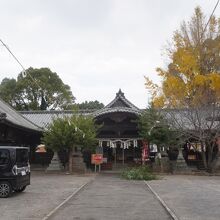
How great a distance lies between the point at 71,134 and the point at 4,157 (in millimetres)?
12940

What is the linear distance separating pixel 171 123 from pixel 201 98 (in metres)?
3.01

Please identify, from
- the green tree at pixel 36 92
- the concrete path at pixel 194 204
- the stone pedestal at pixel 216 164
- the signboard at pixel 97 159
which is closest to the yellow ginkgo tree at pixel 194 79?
the stone pedestal at pixel 216 164

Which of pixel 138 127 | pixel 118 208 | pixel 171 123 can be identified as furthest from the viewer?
pixel 138 127

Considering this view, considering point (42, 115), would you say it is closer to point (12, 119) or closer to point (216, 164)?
point (12, 119)

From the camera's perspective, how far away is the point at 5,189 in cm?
1395

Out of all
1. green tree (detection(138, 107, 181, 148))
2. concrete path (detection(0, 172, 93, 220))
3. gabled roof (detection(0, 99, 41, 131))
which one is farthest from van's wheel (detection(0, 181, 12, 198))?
green tree (detection(138, 107, 181, 148))

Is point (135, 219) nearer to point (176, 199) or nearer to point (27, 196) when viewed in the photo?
point (176, 199)

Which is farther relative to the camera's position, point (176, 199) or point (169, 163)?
→ point (169, 163)

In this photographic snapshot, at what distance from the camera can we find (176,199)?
14.1 meters

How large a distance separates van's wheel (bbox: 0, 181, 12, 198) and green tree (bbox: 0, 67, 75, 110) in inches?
1435

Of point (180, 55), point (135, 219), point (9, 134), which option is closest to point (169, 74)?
point (180, 55)

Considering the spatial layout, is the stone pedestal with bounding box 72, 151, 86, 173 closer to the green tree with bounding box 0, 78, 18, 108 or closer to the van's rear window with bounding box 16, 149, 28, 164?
the van's rear window with bounding box 16, 149, 28, 164

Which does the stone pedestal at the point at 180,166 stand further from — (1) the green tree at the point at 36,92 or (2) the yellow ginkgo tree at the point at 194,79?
(1) the green tree at the point at 36,92

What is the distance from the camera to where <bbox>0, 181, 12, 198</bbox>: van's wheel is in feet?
45.8
